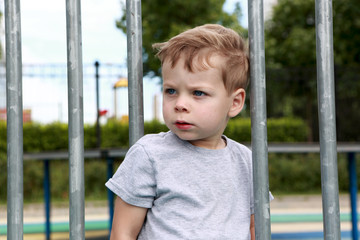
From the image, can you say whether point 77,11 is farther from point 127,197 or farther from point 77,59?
point 127,197

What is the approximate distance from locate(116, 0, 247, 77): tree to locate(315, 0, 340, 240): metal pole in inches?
444

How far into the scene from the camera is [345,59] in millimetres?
12727

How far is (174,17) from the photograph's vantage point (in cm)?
1270

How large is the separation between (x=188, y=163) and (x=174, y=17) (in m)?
11.8

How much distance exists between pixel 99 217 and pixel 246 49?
7.36m

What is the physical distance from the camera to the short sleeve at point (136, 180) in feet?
3.99

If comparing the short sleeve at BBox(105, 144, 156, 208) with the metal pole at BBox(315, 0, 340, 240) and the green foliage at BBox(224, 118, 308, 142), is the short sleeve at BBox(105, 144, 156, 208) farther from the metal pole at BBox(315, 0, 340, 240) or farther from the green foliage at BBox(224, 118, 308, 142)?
the green foliage at BBox(224, 118, 308, 142)

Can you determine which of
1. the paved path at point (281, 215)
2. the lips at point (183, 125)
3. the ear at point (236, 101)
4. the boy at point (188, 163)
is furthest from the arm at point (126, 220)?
the paved path at point (281, 215)

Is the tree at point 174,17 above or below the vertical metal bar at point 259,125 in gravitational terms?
above

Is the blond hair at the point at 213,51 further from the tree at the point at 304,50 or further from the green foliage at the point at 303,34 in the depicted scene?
the green foliage at the point at 303,34

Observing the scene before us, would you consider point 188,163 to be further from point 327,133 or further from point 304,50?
point 304,50

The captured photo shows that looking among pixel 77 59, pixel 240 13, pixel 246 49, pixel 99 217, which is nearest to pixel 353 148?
pixel 246 49

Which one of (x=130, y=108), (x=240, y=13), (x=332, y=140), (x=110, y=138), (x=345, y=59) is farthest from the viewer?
(x=240, y=13)

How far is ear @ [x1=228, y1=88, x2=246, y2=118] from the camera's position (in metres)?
1.30
